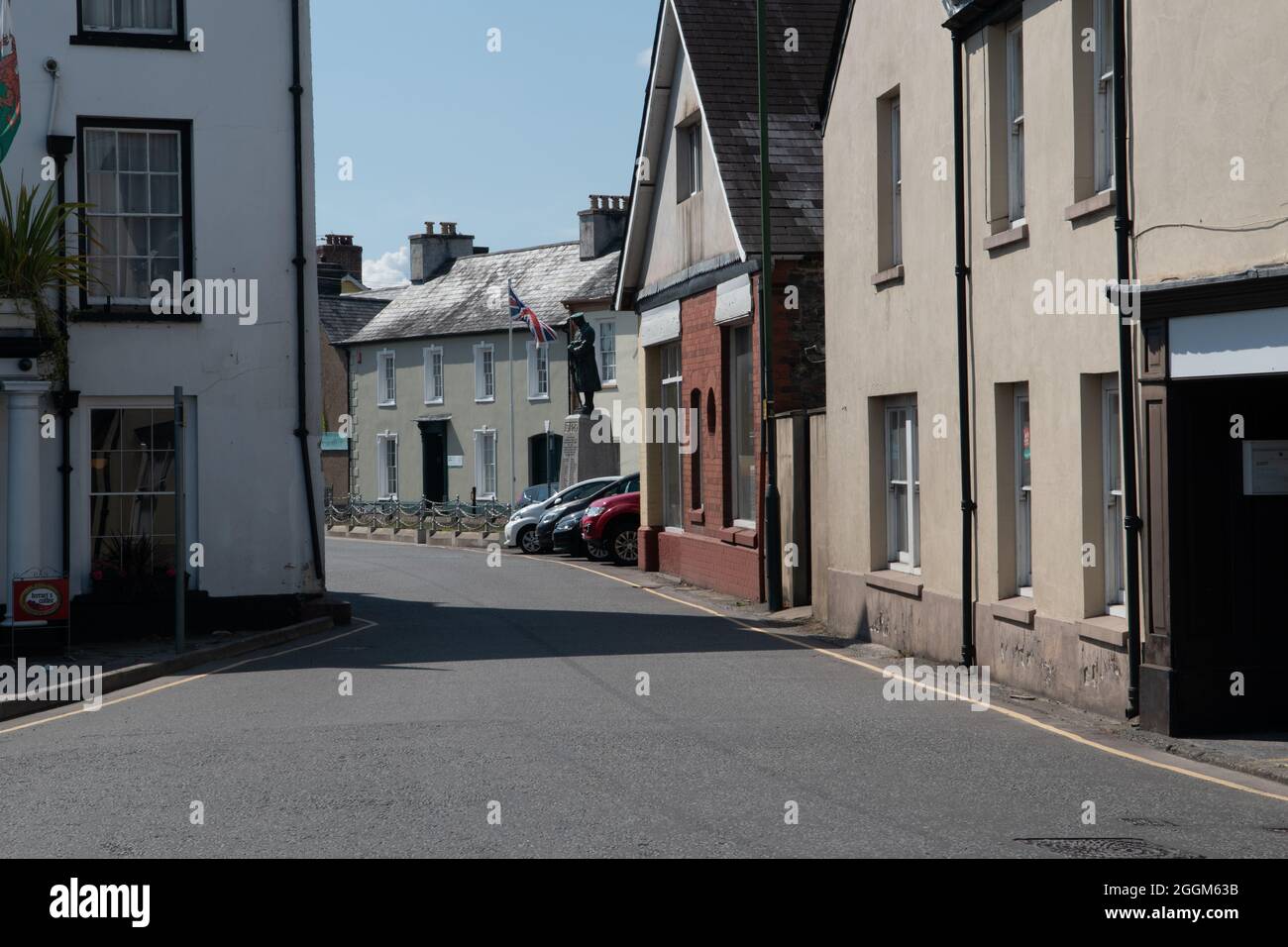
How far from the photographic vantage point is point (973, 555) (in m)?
14.7

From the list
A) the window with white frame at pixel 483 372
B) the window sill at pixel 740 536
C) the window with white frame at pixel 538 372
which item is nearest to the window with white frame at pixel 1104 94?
the window sill at pixel 740 536

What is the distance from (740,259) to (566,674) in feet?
31.6

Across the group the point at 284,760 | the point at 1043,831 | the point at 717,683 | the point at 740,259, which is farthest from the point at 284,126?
the point at 1043,831

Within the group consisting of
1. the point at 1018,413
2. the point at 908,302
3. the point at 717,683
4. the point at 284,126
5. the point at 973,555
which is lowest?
the point at 717,683

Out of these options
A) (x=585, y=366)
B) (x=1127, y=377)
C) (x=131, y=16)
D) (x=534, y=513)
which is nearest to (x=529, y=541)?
(x=534, y=513)

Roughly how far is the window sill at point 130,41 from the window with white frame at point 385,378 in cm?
3936

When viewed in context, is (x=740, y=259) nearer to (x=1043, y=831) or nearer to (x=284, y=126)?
(x=284, y=126)

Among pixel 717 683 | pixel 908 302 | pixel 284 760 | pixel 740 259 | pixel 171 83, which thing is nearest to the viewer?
pixel 284 760

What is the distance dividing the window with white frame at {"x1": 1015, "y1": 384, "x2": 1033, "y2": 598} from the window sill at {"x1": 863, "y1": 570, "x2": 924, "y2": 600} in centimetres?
195

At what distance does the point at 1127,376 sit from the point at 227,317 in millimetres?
11308

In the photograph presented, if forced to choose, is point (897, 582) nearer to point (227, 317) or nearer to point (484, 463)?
point (227, 317)

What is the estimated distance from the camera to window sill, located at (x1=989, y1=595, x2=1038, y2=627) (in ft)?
43.5

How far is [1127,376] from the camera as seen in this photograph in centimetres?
1143

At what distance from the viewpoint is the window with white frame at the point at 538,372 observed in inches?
1999
